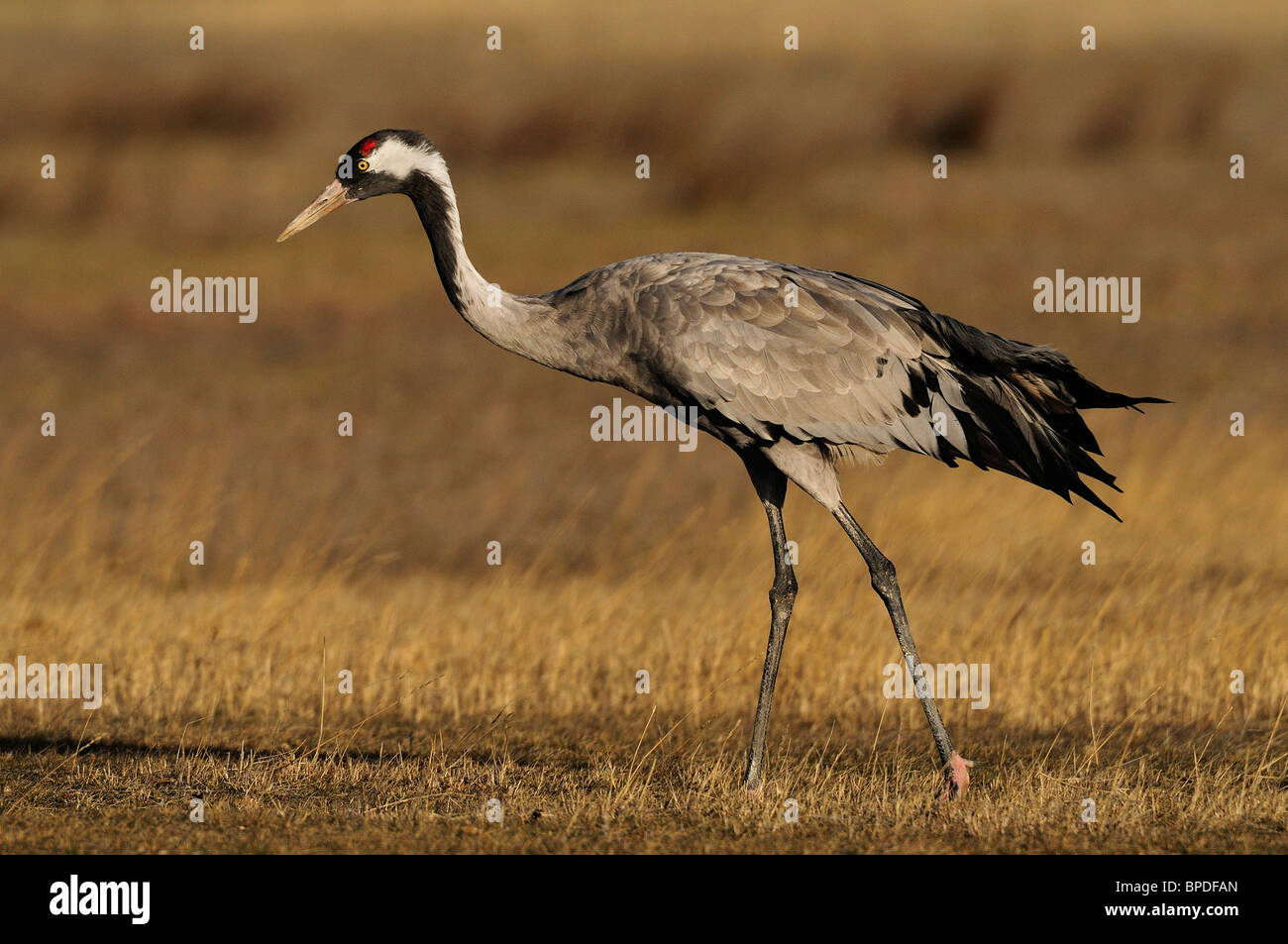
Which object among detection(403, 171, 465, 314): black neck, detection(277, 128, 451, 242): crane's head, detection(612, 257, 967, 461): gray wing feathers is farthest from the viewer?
detection(277, 128, 451, 242): crane's head

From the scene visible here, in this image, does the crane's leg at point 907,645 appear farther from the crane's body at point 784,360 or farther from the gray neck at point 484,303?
the gray neck at point 484,303

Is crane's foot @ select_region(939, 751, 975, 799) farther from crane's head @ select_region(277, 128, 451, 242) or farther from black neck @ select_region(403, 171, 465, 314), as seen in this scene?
crane's head @ select_region(277, 128, 451, 242)

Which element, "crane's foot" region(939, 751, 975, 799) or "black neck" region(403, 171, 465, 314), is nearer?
"crane's foot" region(939, 751, 975, 799)

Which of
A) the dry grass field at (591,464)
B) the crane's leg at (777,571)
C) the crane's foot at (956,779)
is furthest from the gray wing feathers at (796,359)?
the dry grass field at (591,464)

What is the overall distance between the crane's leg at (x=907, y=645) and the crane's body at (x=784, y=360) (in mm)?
13

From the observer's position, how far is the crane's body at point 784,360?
9.40 meters

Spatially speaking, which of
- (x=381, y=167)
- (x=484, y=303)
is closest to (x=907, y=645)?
(x=484, y=303)

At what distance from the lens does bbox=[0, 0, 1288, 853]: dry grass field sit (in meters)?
9.45

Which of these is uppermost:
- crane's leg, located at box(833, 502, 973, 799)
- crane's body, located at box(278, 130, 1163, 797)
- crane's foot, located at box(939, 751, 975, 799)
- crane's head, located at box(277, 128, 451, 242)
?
crane's head, located at box(277, 128, 451, 242)

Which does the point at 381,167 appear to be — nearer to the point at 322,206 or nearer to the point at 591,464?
the point at 322,206

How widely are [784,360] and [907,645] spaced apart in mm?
1468

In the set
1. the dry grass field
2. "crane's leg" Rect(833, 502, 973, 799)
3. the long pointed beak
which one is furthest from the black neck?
the dry grass field

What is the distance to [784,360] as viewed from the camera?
946 centimetres

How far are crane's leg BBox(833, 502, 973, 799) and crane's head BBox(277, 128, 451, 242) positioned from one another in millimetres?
2586
